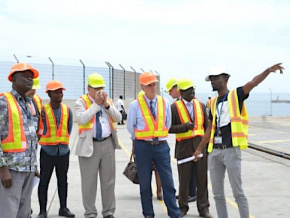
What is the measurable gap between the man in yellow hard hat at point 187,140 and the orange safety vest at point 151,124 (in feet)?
1.47

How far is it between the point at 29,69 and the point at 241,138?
2.34 m

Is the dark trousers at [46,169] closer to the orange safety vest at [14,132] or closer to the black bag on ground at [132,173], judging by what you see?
the black bag on ground at [132,173]

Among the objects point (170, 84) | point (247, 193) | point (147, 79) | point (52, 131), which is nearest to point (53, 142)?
point (52, 131)

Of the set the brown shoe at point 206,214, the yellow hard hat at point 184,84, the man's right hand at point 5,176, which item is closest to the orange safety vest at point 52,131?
the yellow hard hat at point 184,84

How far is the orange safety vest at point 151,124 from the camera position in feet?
19.8

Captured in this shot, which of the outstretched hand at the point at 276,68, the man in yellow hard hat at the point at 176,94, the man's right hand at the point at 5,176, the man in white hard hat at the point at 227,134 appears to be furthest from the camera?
the man in yellow hard hat at the point at 176,94

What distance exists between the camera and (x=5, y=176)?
13.3 feet

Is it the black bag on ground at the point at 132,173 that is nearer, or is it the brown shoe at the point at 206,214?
the brown shoe at the point at 206,214

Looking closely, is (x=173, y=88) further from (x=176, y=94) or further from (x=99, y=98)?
(x=99, y=98)

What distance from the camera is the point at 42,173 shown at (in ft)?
21.6

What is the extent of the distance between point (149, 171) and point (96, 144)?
2.58 ft

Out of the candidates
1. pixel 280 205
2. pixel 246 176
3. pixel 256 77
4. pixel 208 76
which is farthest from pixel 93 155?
pixel 246 176

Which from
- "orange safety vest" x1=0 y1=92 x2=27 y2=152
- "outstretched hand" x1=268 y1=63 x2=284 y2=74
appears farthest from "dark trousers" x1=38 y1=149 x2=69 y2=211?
"outstretched hand" x1=268 y1=63 x2=284 y2=74

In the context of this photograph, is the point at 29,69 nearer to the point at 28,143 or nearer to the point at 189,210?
the point at 28,143
